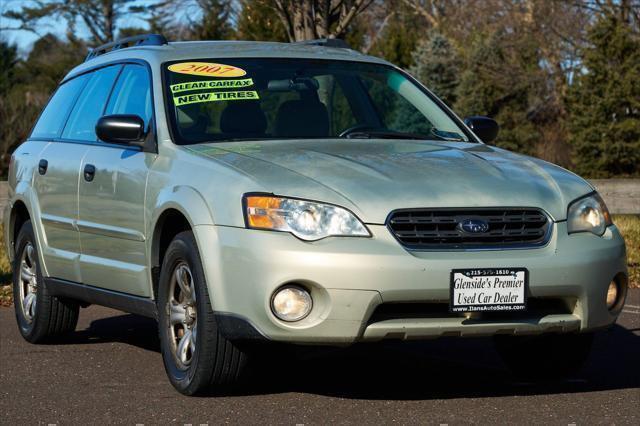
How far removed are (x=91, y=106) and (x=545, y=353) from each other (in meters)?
3.09

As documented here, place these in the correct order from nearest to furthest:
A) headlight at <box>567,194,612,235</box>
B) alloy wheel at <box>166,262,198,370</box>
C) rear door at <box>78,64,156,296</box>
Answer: headlight at <box>567,194,612,235</box>, alloy wheel at <box>166,262,198,370</box>, rear door at <box>78,64,156,296</box>

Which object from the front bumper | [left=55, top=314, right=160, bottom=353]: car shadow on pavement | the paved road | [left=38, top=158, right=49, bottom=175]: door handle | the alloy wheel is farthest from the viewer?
[left=55, top=314, right=160, bottom=353]: car shadow on pavement

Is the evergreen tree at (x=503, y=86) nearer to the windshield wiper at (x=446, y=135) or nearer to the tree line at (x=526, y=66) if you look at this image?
the tree line at (x=526, y=66)

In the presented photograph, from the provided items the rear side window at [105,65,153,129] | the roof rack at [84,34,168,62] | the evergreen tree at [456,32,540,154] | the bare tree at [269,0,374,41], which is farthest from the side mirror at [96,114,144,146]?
the evergreen tree at [456,32,540,154]

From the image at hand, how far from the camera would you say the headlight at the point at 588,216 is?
19.1 feet

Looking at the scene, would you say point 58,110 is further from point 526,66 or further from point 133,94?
point 526,66

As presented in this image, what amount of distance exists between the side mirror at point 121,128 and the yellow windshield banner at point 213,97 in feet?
0.80

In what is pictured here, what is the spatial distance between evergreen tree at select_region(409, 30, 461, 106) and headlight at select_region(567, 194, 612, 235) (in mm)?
37236

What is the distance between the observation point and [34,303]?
815 centimetres

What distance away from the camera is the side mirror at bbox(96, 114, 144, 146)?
6.53m

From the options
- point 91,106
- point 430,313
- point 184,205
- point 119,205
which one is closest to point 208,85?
point 119,205

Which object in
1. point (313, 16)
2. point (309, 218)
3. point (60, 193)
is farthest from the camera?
point (313, 16)

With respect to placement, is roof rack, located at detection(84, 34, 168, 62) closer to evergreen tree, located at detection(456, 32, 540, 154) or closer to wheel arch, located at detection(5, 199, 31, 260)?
wheel arch, located at detection(5, 199, 31, 260)

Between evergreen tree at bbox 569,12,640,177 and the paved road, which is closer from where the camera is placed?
the paved road
